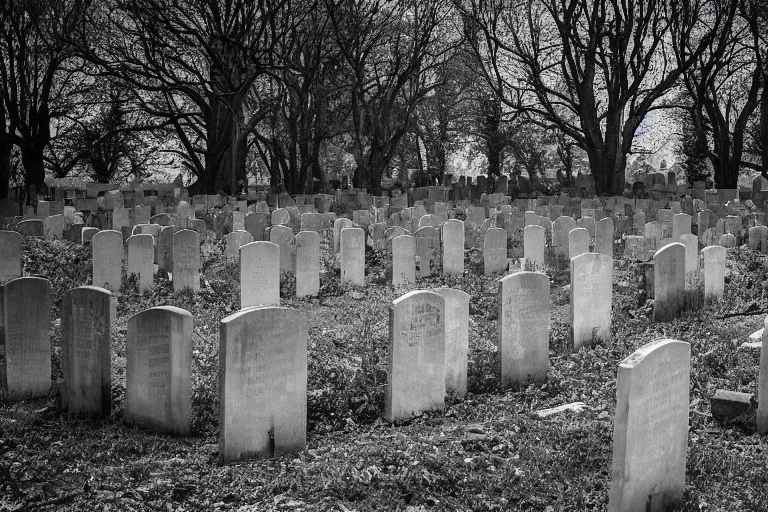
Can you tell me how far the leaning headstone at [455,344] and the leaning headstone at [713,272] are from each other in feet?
13.0

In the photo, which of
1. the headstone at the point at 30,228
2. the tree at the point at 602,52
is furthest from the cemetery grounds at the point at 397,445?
the tree at the point at 602,52

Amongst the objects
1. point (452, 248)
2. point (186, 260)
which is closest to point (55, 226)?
point (186, 260)

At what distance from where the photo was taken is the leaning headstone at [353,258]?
11852 mm

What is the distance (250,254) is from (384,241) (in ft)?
14.7

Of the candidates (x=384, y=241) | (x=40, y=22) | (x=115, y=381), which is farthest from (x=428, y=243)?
(x=40, y=22)

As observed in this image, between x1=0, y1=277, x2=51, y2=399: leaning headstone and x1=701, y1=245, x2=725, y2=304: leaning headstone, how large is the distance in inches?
265

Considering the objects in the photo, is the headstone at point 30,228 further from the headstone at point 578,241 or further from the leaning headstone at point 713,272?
the leaning headstone at point 713,272

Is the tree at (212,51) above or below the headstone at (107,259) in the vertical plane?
above

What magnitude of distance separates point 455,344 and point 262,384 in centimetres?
196

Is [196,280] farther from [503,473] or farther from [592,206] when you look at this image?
[592,206]

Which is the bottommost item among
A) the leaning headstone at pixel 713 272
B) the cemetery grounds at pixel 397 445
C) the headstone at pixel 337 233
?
the cemetery grounds at pixel 397 445

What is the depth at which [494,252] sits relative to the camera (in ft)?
42.0

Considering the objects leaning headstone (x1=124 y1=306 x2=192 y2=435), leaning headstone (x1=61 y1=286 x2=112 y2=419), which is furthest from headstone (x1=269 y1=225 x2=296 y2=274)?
leaning headstone (x1=124 y1=306 x2=192 y2=435)

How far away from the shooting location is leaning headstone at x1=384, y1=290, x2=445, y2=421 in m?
6.35
